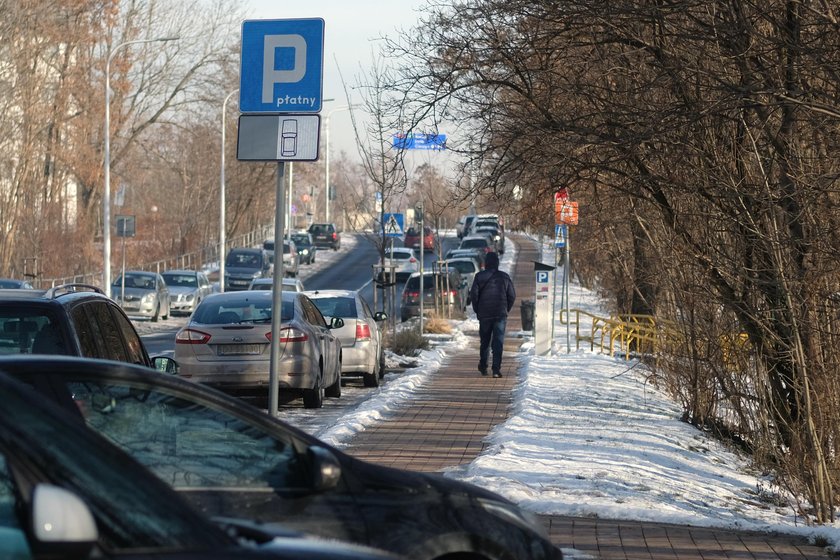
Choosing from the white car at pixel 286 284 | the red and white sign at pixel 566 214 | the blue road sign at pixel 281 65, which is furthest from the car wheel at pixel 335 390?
the white car at pixel 286 284

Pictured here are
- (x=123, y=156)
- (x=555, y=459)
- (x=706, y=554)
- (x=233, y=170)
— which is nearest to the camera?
(x=706, y=554)

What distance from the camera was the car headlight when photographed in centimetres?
488

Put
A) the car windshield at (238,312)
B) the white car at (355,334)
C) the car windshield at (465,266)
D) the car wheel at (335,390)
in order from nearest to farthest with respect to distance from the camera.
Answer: the car windshield at (238,312) → the car wheel at (335,390) → the white car at (355,334) → the car windshield at (465,266)

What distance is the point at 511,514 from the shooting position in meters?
4.96

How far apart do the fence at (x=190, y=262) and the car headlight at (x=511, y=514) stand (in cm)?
4114

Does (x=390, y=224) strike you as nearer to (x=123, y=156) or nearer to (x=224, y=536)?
(x=224, y=536)

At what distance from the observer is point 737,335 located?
12.3m

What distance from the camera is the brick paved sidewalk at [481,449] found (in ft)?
25.4

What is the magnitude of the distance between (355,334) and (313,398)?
3.70m

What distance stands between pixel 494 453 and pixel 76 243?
1676 inches

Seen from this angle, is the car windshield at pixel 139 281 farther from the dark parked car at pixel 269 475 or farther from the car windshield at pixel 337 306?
the dark parked car at pixel 269 475

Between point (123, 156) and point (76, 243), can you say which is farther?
point (123, 156)

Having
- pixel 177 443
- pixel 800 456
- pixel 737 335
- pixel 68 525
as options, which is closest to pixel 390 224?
pixel 737 335

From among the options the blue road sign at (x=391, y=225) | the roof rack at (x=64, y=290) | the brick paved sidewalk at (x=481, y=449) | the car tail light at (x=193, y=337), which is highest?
the blue road sign at (x=391, y=225)
